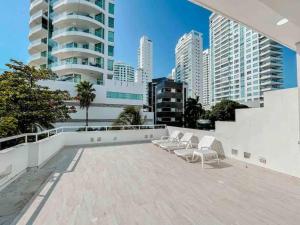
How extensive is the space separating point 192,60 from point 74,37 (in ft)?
235

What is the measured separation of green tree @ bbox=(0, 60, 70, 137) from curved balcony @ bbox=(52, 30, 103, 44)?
2086 centimetres

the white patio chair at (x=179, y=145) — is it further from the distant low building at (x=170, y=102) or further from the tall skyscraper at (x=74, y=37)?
the distant low building at (x=170, y=102)

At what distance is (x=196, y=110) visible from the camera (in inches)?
1619

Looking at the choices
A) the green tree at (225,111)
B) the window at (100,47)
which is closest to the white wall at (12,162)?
the window at (100,47)

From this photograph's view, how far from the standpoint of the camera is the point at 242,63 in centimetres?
7412

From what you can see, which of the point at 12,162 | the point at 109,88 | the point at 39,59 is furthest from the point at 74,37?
the point at 12,162

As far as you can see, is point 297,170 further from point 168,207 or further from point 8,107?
point 8,107

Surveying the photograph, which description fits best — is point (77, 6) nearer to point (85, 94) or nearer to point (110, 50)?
point (110, 50)

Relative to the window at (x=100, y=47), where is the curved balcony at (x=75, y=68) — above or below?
below

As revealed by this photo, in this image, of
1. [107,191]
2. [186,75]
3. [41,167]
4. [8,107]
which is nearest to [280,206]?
[107,191]

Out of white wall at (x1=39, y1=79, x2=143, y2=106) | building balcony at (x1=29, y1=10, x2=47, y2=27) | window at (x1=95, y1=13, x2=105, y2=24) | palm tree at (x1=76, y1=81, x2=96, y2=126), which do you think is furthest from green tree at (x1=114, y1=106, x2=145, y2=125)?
building balcony at (x1=29, y1=10, x2=47, y2=27)

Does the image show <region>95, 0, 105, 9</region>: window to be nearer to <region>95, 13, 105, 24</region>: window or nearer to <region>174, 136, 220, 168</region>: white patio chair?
<region>95, 13, 105, 24</region>: window

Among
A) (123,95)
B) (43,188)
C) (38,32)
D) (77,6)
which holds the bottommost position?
(43,188)

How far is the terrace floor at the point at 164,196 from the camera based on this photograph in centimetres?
265
